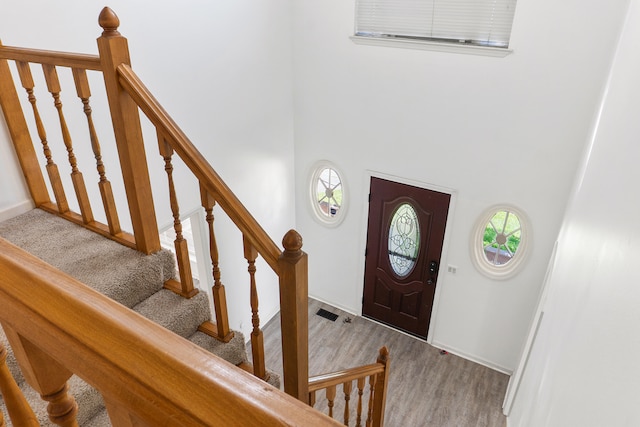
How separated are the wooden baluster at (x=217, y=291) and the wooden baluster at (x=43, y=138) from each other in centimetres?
99

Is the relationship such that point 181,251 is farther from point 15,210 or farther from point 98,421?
point 15,210

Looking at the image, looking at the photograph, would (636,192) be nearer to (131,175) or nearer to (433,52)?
(131,175)

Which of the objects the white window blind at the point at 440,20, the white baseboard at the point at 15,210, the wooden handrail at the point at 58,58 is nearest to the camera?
the wooden handrail at the point at 58,58

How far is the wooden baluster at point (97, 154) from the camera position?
197 cm

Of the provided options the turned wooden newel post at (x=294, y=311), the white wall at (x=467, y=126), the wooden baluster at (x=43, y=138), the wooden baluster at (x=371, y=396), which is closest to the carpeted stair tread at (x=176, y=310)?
the turned wooden newel post at (x=294, y=311)

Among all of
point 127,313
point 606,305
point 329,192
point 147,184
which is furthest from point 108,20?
point 329,192

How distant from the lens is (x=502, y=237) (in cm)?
490

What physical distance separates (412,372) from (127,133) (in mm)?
4538

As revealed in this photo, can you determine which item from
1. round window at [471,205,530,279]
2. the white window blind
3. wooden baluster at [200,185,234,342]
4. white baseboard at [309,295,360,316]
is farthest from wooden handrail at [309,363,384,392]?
white baseboard at [309,295,360,316]

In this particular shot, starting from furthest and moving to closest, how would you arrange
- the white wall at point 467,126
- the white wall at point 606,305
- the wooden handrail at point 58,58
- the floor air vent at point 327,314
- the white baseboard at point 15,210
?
the floor air vent at point 327,314
the white wall at point 467,126
the white baseboard at point 15,210
the wooden handrail at point 58,58
the white wall at point 606,305

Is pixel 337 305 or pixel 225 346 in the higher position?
pixel 225 346

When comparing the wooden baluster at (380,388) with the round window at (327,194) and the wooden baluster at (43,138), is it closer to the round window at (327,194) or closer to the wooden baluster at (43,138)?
the wooden baluster at (43,138)

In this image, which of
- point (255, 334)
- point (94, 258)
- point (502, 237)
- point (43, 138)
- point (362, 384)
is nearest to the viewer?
point (255, 334)

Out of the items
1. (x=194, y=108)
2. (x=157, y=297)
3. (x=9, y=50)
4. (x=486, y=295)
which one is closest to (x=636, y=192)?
(x=157, y=297)
